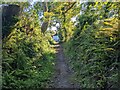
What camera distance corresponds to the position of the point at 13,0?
5746mm

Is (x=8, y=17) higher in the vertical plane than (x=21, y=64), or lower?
higher

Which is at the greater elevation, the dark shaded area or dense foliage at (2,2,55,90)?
the dark shaded area

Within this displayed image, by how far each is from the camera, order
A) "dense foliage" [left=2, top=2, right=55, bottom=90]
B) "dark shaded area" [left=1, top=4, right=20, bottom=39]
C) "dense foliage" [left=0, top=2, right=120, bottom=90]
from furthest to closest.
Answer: "dark shaded area" [left=1, top=4, right=20, bottom=39] → "dense foliage" [left=2, top=2, right=55, bottom=90] → "dense foliage" [left=0, top=2, right=120, bottom=90]

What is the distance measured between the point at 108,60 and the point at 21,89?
1691 millimetres

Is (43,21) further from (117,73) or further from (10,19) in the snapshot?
(117,73)

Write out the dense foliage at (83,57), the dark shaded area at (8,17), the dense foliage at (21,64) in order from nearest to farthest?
1. the dense foliage at (83,57)
2. the dense foliage at (21,64)
3. the dark shaded area at (8,17)

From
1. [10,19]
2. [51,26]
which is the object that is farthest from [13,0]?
[51,26]

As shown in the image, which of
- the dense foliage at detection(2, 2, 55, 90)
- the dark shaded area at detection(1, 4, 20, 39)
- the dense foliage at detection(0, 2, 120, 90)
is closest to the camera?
the dense foliage at detection(0, 2, 120, 90)

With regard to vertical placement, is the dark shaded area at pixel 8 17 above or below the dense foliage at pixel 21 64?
above

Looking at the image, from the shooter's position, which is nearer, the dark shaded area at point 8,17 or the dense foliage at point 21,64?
the dense foliage at point 21,64

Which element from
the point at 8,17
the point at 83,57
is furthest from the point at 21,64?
the point at 83,57

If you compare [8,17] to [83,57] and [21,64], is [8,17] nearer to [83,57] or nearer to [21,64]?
[21,64]

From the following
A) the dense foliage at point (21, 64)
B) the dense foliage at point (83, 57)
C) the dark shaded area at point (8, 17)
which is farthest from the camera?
the dark shaded area at point (8, 17)

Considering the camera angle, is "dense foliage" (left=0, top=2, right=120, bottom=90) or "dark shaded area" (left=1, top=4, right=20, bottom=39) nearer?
"dense foliage" (left=0, top=2, right=120, bottom=90)
